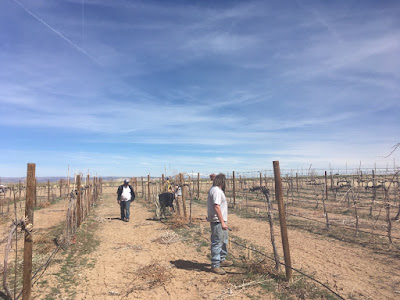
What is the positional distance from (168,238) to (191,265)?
2.61 meters

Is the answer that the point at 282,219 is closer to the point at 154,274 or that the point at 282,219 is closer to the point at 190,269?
the point at 190,269

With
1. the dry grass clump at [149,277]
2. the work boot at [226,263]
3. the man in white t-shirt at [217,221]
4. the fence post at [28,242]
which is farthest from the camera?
the work boot at [226,263]

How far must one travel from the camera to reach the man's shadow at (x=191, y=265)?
218 inches

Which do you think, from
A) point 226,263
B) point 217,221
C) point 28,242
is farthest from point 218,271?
point 28,242

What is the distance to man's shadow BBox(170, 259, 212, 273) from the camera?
218 inches

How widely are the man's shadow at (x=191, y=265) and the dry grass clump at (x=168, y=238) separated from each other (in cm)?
179

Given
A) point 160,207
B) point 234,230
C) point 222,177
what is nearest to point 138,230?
point 160,207

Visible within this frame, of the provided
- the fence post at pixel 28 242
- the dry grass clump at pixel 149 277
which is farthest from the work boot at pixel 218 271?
the fence post at pixel 28 242

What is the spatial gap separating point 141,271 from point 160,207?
636 cm

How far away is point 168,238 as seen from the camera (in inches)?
326

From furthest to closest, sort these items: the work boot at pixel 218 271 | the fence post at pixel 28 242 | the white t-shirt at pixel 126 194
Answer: the white t-shirt at pixel 126 194, the work boot at pixel 218 271, the fence post at pixel 28 242

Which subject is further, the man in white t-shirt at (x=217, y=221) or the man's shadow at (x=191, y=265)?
the man's shadow at (x=191, y=265)

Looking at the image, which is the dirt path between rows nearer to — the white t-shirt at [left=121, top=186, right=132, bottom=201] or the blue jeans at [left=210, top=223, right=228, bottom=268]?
the blue jeans at [left=210, top=223, right=228, bottom=268]

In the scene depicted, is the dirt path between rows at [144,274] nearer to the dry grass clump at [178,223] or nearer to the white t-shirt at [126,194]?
the dry grass clump at [178,223]
